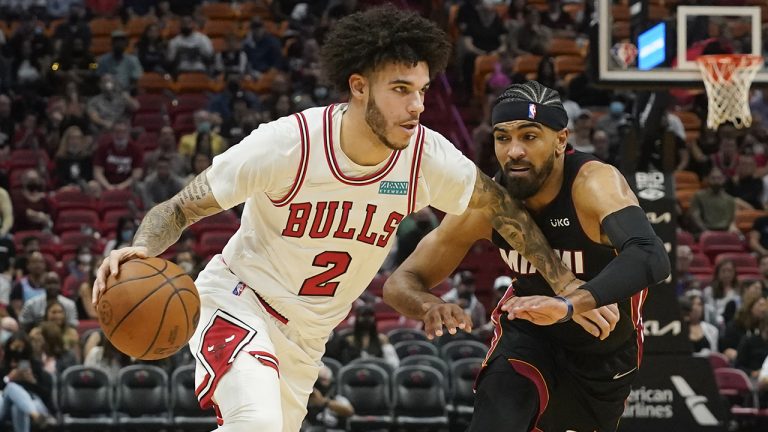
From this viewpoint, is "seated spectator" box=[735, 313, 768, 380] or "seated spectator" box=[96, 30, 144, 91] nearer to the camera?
"seated spectator" box=[735, 313, 768, 380]

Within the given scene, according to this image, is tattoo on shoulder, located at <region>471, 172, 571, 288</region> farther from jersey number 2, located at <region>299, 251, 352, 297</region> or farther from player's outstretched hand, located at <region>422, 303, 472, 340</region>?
jersey number 2, located at <region>299, 251, 352, 297</region>

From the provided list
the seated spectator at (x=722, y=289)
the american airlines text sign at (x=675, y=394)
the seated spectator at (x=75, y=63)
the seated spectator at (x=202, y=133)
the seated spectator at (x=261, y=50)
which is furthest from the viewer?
the seated spectator at (x=261, y=50)

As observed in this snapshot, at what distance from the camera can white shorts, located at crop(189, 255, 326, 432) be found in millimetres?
4734

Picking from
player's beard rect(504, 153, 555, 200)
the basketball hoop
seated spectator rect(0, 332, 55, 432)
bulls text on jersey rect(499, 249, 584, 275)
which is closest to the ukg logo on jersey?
player's beard rect(504, 153, 555, 200)

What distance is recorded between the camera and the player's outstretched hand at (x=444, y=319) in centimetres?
481

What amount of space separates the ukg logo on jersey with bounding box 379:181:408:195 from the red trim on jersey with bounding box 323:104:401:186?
4 centimetres

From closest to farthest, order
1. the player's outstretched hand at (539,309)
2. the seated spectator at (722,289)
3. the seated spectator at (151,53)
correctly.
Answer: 1. the player's outstretched hand at (539,309)
2. the seated spectator at (722,289)
3. the seated spectator at (151,53)

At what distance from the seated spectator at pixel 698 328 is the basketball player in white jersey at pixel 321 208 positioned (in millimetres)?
7019

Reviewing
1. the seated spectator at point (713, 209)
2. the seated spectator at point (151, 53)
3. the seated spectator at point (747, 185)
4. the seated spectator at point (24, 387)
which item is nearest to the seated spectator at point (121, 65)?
the seated spectator at point (151, 53)

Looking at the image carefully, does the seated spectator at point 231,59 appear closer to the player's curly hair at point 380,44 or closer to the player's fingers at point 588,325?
the player's curly hair at point 380,44

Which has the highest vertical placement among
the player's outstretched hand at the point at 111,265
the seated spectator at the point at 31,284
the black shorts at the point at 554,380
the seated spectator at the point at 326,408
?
the player's outstretched hand at the point at 111,265

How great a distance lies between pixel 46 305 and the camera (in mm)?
12070

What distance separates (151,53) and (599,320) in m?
14.0

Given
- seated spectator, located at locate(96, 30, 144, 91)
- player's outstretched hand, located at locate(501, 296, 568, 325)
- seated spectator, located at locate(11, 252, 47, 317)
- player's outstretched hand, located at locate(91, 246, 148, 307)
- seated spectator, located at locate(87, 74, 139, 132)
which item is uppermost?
seated spectator, located at locate(96, 30, 144, 91)
